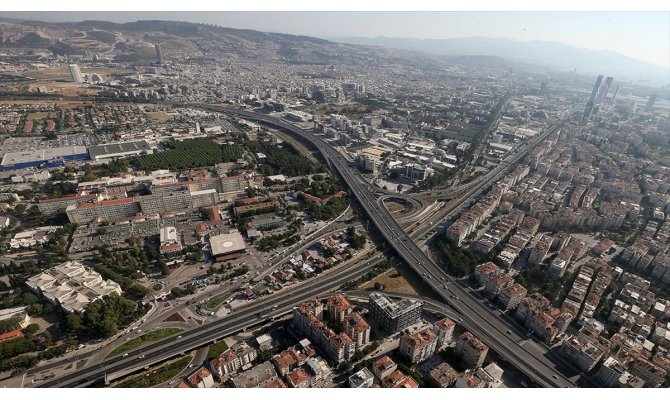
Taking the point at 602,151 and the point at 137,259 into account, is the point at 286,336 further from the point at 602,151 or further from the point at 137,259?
the point at 602,151

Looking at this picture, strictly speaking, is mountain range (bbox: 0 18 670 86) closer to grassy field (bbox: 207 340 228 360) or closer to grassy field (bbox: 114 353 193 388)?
grassy field (bbox: 207 340 228 360)

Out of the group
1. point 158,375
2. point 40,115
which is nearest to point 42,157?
point 40,115

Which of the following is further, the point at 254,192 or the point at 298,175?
the point at 298,175

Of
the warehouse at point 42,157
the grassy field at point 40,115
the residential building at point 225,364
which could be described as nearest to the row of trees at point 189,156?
the warehouse at point 42,157

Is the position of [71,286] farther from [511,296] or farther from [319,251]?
[511,296]

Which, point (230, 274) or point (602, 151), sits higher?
point (602, 151)

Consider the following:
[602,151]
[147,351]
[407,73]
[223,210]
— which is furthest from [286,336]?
[407,73]
